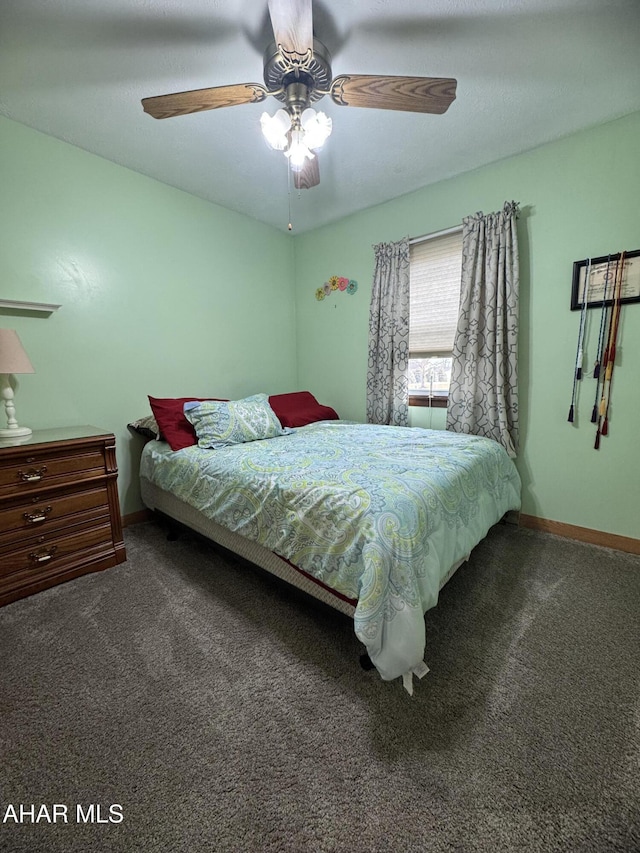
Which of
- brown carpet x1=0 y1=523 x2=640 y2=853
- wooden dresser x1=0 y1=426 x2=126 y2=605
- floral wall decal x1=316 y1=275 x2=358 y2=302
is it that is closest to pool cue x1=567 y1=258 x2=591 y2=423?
brown carpet x1=0 y1=523 x2=640 y2=853

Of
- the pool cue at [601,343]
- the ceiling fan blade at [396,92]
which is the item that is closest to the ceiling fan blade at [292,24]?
the ceiling fan blade at [396,92]

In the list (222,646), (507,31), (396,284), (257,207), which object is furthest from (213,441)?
(507,31)

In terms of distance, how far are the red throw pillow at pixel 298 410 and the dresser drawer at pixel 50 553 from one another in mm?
1502

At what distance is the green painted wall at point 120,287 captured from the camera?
6.59 ft

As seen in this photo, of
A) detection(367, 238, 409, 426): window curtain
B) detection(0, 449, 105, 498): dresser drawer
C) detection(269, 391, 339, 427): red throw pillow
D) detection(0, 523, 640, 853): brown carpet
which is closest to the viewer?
detection(0, 523, 640, 853): brown carpet

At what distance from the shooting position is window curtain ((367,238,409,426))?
2.74 m

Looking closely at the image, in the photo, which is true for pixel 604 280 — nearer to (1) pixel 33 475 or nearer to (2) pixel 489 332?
(2) pixel 489 332

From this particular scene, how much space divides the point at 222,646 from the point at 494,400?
2.25 m

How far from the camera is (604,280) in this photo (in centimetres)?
200

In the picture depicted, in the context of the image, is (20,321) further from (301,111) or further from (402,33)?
(402,33)

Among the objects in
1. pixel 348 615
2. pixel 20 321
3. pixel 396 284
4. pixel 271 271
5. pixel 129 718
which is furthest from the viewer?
pixel 271 271

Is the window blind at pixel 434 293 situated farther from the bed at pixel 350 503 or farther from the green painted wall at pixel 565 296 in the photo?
the bed at pixel 350 503

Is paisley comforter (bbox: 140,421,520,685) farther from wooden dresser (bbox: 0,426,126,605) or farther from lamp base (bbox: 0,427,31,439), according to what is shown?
lamp base (bbox: 0,427,31,439)

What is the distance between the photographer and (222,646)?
1377mm
